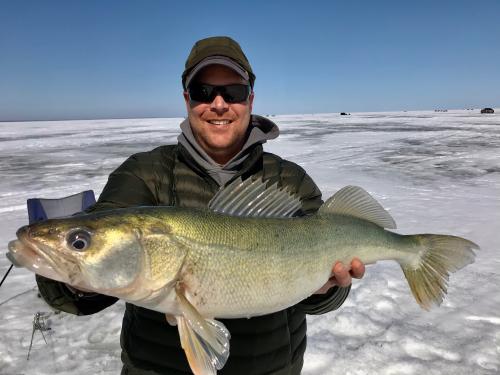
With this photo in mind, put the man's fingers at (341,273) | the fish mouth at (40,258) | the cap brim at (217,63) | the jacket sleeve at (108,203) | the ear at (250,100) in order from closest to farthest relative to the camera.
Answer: the fish mouth at (40,258) < the jacket sleeve at (108,203) < the man's fingers at (341,273) < the cap brim at (217,63) < the ear at (250,100)

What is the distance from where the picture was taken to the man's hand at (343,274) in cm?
239

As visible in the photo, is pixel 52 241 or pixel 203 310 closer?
pixel 52 241

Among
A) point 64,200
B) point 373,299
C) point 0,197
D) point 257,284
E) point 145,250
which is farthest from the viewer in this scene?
point 0,197

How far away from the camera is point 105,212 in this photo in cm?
201

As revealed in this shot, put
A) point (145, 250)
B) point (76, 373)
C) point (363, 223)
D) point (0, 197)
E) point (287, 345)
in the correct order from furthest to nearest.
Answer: point (0, 197) < point (76, 373) < point (363, 223) < point (287, 345) < point (145, 250)

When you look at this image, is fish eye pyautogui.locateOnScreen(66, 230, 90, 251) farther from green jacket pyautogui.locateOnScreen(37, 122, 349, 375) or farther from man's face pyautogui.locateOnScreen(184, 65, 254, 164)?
man's face pyautogui.locateOnScreen(184, 65, 254, 164)

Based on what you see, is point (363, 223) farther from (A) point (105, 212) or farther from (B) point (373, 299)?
(B) point (373, 299)

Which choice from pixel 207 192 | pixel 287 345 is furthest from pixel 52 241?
pixel 287 345

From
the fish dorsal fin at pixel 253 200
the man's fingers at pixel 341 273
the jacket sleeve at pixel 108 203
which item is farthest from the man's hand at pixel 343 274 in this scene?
the jacket sleeve at pixel 108 203

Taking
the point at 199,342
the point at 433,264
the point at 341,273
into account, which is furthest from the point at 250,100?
the point at 433,264

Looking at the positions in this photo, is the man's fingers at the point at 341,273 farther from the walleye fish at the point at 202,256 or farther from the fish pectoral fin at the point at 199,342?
the fish pectoral fin at the point at 199,342

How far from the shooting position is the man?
85.7 inches

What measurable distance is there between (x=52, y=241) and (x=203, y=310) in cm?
78

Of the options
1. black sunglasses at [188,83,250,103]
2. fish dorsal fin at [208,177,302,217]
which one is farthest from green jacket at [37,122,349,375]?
black sunglasses at [188,83,250,103]
